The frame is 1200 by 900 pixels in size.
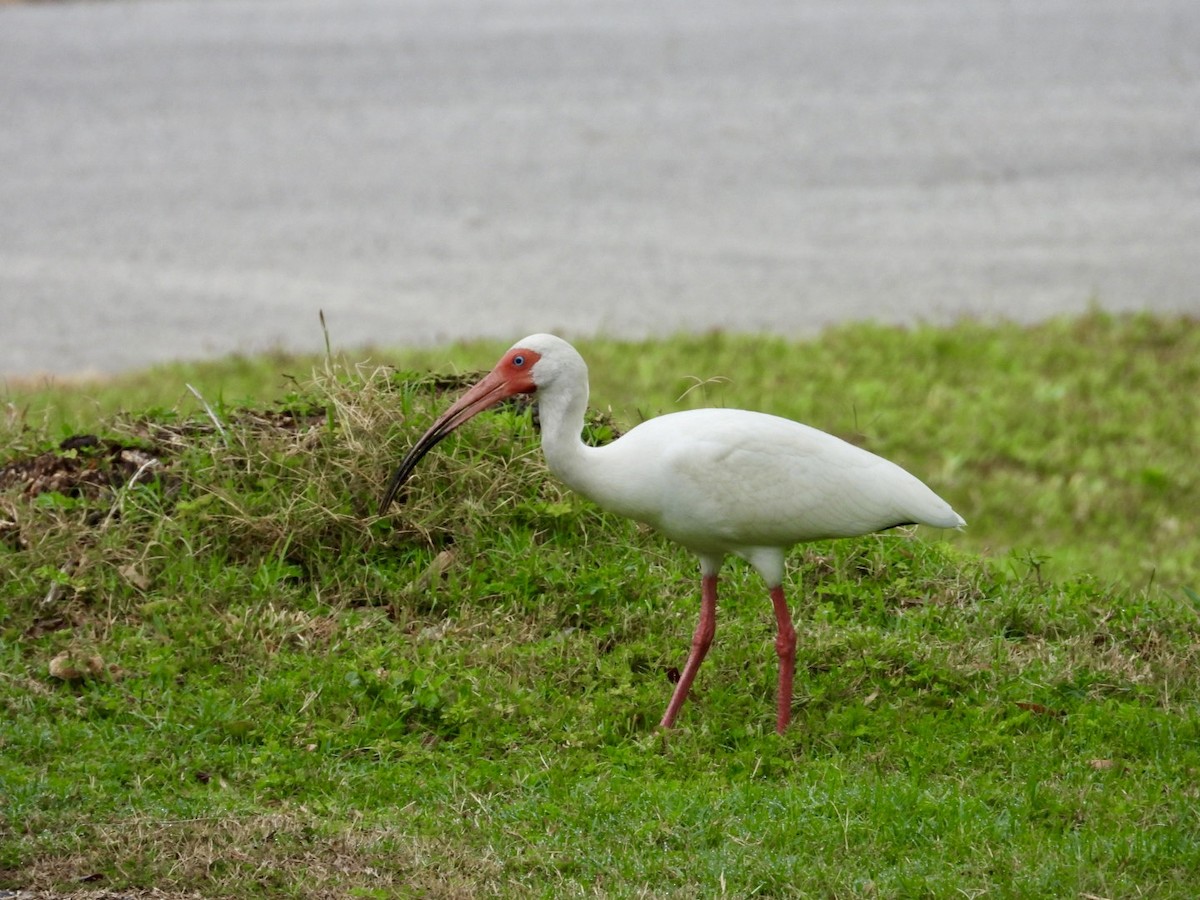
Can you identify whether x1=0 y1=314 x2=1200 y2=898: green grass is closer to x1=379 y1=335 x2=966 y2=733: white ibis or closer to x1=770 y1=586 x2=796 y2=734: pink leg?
x1=770 y1=586 x2=796 y2=734: pink leg

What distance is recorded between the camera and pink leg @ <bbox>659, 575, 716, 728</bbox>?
4785 millimetres

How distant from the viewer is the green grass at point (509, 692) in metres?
3.88

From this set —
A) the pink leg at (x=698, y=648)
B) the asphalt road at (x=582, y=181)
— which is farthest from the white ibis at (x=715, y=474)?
the asphalt road at (x=582, y=181)

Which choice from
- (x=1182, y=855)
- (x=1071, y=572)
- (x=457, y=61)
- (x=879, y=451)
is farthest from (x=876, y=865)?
(x=457, y=61)

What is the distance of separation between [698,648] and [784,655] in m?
0.26

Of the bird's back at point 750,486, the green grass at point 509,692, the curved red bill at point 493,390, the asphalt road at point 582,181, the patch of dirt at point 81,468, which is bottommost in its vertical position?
the green grass at point 509,692

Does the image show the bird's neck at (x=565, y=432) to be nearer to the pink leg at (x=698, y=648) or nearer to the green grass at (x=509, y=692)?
the pink leg at (x=698, y=648)

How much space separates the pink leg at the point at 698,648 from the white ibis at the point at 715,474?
218 mm

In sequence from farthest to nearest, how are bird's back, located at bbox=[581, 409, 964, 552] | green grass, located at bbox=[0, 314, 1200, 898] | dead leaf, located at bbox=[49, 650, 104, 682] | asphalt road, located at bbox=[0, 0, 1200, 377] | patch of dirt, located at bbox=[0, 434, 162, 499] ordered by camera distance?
asphalt road, located at bbox=[0, 0, 1200, 377], patch of dirt, located at bbox=[0, 434, 162, 499], dead leaf, located at bbox=[49, 650, 104, 682], bird's back, located at bbox=[581, 409, 964, 552], green grass, located at bbox=[0, 314, 1200, 898]

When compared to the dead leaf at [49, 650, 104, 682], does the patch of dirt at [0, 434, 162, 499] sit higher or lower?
higher

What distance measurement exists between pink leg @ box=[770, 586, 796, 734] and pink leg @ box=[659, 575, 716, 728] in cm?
20

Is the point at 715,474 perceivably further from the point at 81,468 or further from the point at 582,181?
the point at 582,181

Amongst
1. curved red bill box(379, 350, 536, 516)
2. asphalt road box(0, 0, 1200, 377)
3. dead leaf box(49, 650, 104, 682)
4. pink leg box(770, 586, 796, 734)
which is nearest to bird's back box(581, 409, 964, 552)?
pink leg box(770, 586, 796, 734)

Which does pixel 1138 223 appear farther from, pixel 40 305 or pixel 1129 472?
pixel 40 305
